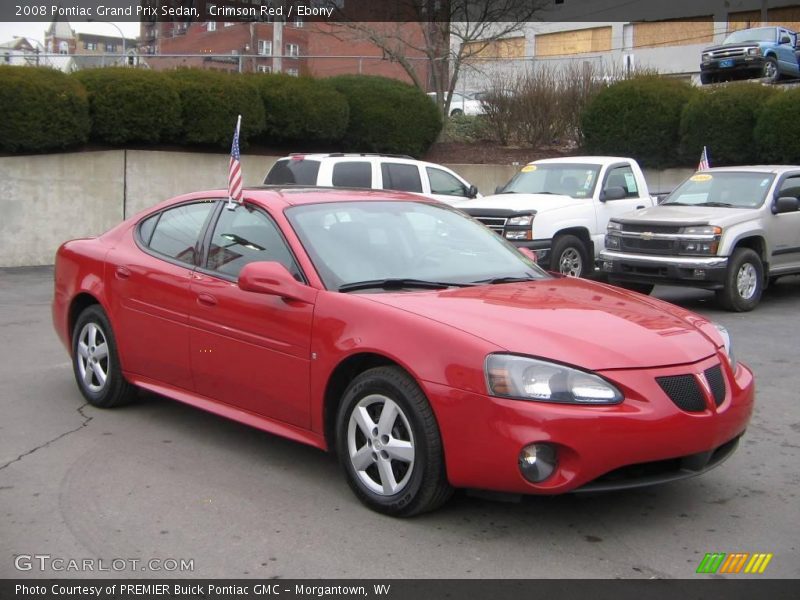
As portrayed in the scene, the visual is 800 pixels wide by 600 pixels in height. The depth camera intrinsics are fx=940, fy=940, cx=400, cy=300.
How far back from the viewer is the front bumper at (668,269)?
10914 mm

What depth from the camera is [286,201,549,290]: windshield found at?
516cm

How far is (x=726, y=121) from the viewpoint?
1872 centimetres

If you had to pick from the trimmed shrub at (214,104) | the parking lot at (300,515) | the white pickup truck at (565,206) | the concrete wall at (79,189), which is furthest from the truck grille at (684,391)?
the trimmed shrub at (214,104)

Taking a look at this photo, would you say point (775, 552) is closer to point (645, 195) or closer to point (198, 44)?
point (645, 195)

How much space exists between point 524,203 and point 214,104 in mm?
7694

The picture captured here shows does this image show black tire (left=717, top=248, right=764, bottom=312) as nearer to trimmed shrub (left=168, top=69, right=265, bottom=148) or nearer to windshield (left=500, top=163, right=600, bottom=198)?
windshield (left=500, top=163, right=600, bottom=198)

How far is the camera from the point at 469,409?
416cm

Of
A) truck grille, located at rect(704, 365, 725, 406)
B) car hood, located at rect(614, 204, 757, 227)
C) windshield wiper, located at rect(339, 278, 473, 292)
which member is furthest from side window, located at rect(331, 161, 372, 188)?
truck grille, located at rect(704, 365, 725, 406)

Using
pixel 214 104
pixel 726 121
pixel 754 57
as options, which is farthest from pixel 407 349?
pixel 754 57

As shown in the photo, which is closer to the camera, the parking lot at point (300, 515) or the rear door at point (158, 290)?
the parking lot at point (300, 515)

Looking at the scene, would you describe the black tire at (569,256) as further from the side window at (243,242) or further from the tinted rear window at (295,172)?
the side window at (243,242)

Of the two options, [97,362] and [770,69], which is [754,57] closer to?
[770,69]

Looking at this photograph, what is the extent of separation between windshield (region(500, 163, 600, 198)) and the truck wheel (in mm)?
18881

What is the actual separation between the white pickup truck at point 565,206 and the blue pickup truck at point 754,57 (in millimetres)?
18122
